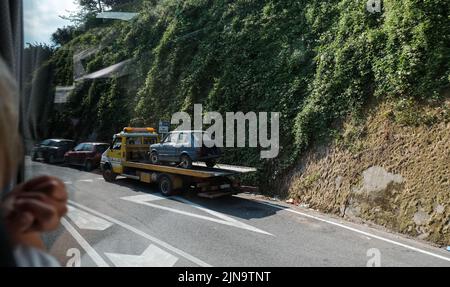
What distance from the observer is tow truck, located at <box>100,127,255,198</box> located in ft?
29.2

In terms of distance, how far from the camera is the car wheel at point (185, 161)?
31.4 feet

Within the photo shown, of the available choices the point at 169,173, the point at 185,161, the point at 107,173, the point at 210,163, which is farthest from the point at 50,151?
the point at 210,163

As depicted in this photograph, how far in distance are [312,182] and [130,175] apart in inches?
202

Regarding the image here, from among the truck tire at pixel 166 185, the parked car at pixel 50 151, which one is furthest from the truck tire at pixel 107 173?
the parked car at pixel 50 151

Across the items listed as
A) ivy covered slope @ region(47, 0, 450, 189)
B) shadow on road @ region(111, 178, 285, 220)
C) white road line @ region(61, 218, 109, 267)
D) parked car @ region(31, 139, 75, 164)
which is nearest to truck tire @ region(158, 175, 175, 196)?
shadow on road @ region(111, 178, 285, 220)

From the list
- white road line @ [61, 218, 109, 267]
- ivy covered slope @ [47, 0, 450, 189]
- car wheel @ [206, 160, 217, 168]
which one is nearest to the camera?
white road line @ [61, 218, 109, 267]

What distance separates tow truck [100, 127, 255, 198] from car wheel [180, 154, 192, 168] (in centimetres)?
16

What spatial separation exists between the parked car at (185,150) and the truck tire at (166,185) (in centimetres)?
57

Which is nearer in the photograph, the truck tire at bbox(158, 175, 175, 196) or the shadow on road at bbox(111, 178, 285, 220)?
the shadow on road at bbox(111, 178, 285, 220)

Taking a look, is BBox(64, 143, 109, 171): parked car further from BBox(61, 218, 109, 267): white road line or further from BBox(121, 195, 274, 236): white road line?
BBox(121, 195, 274, 236): white road line

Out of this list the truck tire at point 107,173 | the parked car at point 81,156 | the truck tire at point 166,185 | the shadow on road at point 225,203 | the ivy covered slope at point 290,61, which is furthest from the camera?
the truck tire at point 166,185

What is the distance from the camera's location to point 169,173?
9.48 metres

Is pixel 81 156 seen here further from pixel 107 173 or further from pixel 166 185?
pixel 166 185

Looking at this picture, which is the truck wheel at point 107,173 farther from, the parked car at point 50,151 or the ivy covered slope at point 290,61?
the parked car at point 50,151
